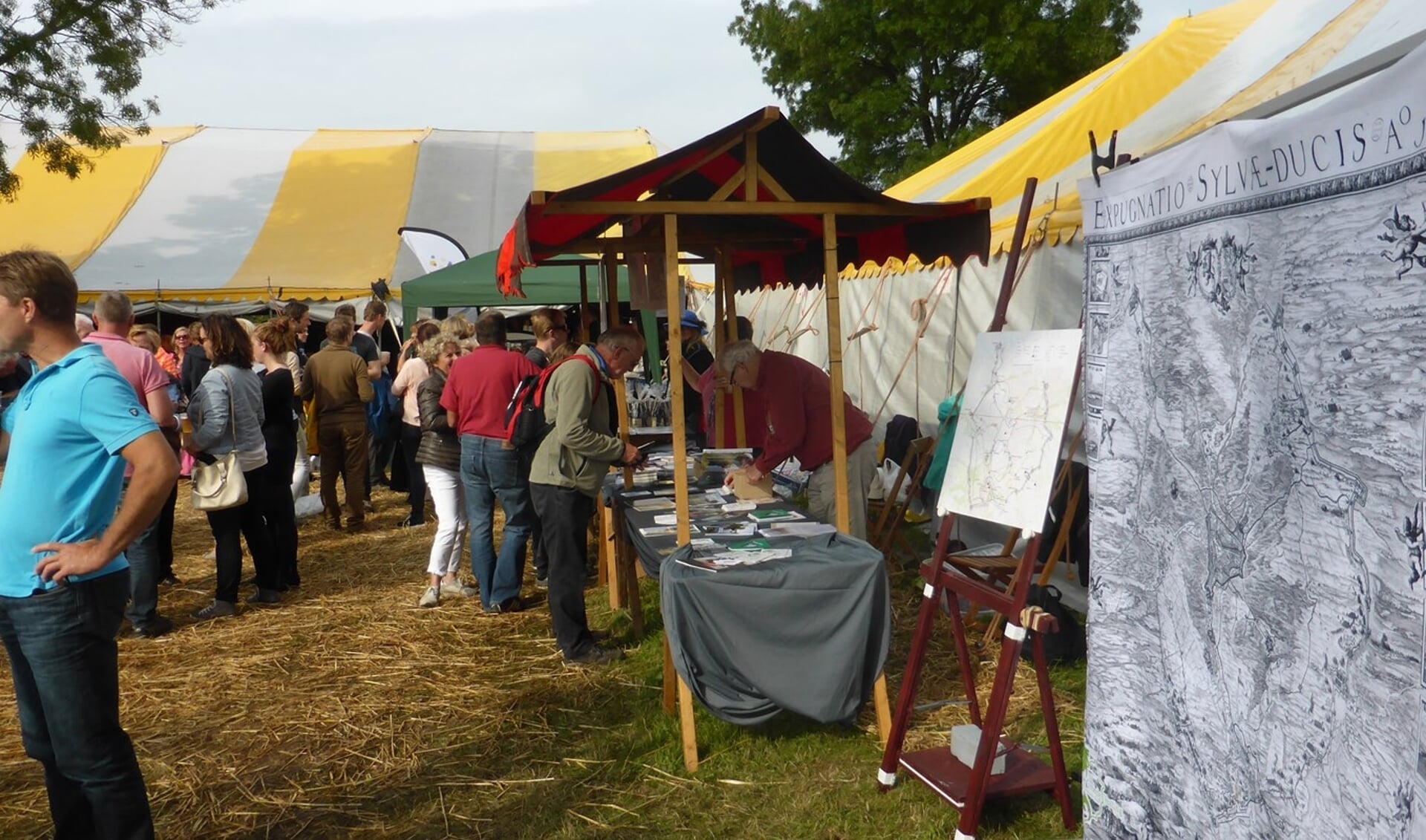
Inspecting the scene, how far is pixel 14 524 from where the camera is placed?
7.83 feet

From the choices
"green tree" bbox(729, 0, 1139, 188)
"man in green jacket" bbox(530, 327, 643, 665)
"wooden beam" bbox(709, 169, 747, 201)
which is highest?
"green tree" bbox(729, 0, 1139, 188)

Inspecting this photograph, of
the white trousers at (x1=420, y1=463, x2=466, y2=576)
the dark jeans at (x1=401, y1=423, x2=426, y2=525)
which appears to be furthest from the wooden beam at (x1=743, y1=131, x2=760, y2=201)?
the dark jeans at (x1=401, y1=423, x2=426, y2=525)

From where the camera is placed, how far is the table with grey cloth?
11.1ft

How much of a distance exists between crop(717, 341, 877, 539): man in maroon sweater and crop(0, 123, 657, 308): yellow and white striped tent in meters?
10.7

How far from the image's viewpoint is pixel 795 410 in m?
5.08

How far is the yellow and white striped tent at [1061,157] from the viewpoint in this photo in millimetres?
5137

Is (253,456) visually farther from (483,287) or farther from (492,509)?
(483,287)

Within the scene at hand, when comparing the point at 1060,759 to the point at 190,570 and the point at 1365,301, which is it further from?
the point at 190,570

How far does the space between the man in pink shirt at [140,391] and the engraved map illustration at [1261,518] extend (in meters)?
3.75

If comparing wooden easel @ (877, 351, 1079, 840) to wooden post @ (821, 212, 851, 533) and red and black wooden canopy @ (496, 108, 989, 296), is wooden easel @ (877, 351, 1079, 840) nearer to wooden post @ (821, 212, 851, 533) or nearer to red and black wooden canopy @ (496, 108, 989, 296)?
wooden post @ (821, 212, 851, 533)

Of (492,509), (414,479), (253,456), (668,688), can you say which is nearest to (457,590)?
(492,509)

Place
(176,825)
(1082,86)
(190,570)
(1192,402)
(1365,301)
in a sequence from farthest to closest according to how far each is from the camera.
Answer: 1. (1082,86)
2. (190,570)
3. (176,825)
4. (1192,402)
5. (1365,301)

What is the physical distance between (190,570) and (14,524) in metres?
4.92

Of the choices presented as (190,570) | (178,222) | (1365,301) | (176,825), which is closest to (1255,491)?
(1365,301)
